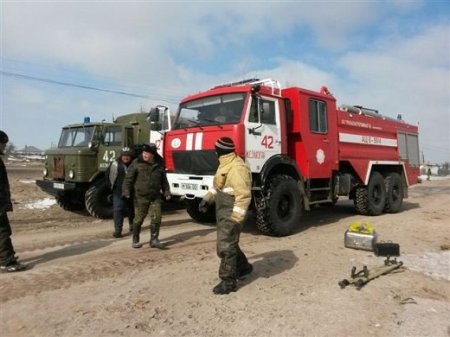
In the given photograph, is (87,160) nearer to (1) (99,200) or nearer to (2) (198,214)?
(1) (99,200)

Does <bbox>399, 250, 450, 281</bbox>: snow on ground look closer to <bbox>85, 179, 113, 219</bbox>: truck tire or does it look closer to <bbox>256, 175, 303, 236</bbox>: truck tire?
<bbox>256, 175, 303, 236</bbox>: truck tire

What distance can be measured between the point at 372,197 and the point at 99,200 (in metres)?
7.23

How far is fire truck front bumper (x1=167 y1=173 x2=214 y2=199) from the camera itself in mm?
7742

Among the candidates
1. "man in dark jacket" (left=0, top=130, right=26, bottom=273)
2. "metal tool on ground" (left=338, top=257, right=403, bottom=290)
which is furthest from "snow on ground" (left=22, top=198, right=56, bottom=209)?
"metal tool on ground" (left=338, top=257, right=403, bottom=290)

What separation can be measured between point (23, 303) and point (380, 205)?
9628 millimetres

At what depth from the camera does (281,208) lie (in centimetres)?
836

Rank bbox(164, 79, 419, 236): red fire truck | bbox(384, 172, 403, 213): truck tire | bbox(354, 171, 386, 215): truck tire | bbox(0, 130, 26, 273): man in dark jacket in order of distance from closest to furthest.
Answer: bbox(0, 130, 26, 273): man in dark jacket < bbox(164, 79, 419, 236): red fire truck < bbox(354, 171, 386, 215): truck tire < bbox(384, 172, 403, 213): truck tire

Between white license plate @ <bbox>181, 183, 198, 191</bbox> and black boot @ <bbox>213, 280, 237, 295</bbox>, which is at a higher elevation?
white license plate @ <bbox>181, 183, 198, 191</bbox>

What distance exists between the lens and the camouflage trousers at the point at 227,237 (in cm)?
484

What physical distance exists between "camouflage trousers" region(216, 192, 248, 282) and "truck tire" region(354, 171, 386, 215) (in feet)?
23.5

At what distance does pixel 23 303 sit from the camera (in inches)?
182

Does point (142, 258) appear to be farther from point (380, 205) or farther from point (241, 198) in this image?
point (380, 205)

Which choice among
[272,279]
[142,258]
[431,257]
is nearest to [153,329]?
[272,279]

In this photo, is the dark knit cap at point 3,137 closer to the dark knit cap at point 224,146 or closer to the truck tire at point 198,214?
the dark knit cap at point 224,146
